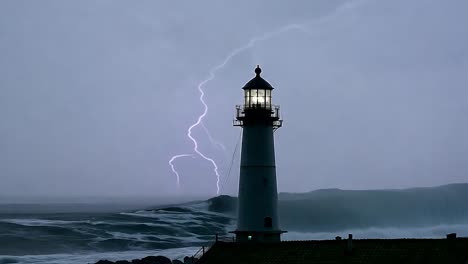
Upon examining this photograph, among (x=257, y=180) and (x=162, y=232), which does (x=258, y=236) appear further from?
(x=162, y=232)

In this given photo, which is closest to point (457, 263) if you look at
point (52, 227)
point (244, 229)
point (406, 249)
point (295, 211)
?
point (406, 249)

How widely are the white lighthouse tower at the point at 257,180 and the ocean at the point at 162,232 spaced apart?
94.4 ft

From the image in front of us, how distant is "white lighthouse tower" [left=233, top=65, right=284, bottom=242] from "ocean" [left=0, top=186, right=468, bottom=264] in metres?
28.8

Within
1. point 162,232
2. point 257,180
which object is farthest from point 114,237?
point 257,180

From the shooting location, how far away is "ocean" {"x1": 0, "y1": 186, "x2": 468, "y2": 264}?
71062 millimetres

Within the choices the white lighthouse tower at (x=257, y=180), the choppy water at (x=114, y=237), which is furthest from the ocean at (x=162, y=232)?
the white lighthouse tower at (x=257, y=180)

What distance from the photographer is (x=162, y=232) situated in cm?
8812

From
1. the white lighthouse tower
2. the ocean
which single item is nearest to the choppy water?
the ocean

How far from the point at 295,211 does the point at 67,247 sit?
37.1 metres

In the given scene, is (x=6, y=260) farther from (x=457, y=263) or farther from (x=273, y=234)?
(x=457, y=263)

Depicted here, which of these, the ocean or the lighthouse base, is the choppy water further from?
the lighthouse base

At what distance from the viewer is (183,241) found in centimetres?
8106

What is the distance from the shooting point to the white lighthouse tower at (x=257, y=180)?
113 feet

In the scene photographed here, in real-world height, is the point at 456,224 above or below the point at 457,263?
above
